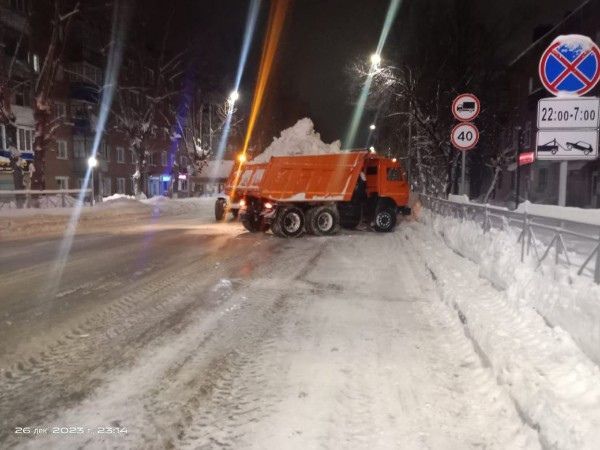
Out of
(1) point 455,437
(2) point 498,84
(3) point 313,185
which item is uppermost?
(2) point 498,84

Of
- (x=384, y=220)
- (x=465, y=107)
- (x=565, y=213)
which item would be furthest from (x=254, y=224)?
(x=565, y=213)

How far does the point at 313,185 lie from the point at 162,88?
24664 mm

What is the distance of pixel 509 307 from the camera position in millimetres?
6133

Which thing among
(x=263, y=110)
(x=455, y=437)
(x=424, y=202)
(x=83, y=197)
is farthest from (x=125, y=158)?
(x=455, y=437)

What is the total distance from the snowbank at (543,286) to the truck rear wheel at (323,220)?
6.97 meters

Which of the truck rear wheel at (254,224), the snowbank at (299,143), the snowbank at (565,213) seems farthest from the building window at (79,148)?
the snowbank at (565,213)

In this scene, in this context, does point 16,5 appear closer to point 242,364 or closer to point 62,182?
point 62,182

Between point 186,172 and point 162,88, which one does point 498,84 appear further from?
point 186,172

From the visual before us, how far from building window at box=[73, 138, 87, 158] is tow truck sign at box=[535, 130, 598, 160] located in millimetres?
42348

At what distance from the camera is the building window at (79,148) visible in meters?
42.2

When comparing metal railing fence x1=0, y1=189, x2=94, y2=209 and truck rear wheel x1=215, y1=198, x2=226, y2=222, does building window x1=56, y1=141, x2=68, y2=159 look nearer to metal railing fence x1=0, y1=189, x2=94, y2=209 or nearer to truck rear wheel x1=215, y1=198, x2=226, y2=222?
metal railing fence x1=0, y1=189, x2=94, y2=209

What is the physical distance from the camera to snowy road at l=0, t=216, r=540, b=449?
3.64 m

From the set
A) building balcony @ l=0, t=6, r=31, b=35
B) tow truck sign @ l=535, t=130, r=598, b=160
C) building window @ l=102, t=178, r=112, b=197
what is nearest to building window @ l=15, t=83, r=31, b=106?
building balcony @ l=0, t=6, r=31, b=35

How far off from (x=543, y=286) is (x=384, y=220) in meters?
12.4
